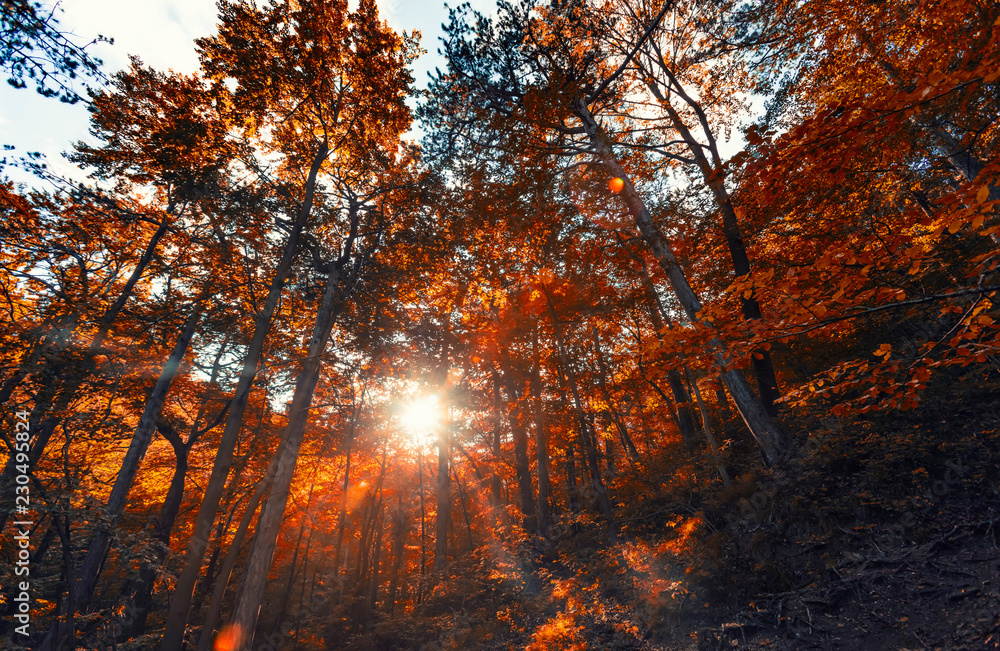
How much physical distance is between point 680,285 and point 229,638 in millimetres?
10592

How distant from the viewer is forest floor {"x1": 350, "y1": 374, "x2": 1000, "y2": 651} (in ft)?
12.7

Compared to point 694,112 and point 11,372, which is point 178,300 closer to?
point 11,372

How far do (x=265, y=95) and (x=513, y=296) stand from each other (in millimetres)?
9729

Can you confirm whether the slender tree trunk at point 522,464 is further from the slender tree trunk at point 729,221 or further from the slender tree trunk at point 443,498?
the slender tree trunk at point 729,221

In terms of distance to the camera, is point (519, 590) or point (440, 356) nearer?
point (519, 590)

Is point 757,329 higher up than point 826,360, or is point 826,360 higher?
point 826,360

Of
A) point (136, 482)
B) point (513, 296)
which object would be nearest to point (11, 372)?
point (136, 482)

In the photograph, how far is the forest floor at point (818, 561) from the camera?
3.87m

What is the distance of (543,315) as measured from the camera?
1348 centimetres

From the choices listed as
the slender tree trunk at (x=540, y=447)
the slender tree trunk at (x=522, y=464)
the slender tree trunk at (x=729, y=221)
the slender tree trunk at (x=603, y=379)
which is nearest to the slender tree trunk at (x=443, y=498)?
the slender tree trunk at (x=522, y=464)

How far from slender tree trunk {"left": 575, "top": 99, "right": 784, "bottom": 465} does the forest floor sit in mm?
504

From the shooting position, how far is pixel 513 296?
14.7 metres

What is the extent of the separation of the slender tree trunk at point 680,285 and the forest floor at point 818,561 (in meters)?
0.50

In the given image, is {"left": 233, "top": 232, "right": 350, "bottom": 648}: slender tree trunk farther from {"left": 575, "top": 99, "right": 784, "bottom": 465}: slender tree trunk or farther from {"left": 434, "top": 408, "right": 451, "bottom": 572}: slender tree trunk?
{"left": 575, "top": 99, "right": 784, "bottom": 465}: slender tree trunk
